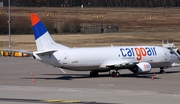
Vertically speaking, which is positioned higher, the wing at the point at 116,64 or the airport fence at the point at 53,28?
the wing at the point at 116,64

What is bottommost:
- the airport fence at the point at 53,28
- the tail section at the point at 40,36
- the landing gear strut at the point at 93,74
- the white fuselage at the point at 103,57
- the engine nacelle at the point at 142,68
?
the airport fence at the point at 53,28

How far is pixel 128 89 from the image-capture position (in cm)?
3934

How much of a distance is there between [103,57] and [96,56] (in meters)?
0.70

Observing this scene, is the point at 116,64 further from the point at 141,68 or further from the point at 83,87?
the point at 83,87

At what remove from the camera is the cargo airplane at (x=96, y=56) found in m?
46.1

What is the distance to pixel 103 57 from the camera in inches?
1885

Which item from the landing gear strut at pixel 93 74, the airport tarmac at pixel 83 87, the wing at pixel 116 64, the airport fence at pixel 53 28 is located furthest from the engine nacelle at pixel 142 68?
the airport fence at pixel 53 28

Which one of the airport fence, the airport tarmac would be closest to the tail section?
the airport tarmac

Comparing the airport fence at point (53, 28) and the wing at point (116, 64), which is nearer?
the wing at point (116, 64)

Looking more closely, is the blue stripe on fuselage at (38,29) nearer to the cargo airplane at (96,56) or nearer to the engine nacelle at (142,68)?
the cargo airplane at (96,56)

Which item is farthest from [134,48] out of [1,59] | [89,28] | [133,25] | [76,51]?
[133,25]

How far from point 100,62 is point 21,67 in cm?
1345

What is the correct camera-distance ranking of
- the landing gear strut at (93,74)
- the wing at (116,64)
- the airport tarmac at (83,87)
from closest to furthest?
the airport tarmac at (83,87)
the wing at (116,64)
the landing gear strut at (93,74)

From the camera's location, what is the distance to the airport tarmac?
33219 mm
